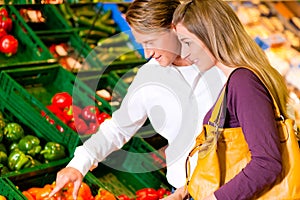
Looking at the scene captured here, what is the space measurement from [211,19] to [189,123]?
0.59 m

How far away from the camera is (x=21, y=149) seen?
3.23 meters

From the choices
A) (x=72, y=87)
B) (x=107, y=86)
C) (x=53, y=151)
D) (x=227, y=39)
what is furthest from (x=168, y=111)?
(x=107, y=86)

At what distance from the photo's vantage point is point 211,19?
6.32 ft

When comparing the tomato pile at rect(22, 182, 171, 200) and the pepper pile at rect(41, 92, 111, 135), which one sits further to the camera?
the pepper pile at rect(41, 92, 111, 135)

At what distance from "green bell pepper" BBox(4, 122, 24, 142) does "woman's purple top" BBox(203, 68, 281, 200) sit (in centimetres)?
172

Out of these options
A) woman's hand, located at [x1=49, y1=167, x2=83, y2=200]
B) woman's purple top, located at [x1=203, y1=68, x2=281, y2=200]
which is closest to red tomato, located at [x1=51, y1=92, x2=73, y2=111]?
woman's hand, located at [x1=49, y1=167, x2=83, y2=200]

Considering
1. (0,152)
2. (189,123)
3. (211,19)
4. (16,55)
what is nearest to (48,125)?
(0,152)

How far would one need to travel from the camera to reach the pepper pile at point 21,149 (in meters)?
3.08

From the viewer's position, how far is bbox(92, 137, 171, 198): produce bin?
3.31 m

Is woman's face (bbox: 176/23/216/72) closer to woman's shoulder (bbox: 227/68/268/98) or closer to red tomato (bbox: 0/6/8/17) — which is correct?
woman's shoulder (bbox: 227/68/268/98)

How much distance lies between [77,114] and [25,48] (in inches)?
30.7

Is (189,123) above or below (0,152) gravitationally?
above

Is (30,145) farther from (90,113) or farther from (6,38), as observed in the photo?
(6,38)

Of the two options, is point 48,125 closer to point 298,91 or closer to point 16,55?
point 16,55
